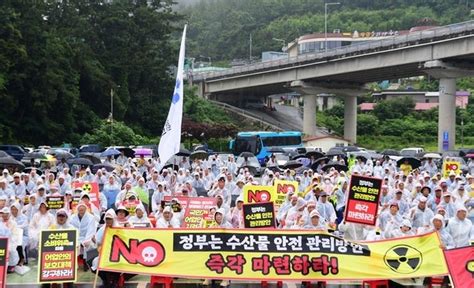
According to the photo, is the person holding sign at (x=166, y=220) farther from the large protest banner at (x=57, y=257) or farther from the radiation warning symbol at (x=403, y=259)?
the radiation warning symbol at (x=403, y=259)

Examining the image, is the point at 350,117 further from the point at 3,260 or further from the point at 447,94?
the point at 3,260

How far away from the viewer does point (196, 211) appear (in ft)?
47.8

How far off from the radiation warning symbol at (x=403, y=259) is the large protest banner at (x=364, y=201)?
2.18 meters

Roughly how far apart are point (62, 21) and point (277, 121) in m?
29.0

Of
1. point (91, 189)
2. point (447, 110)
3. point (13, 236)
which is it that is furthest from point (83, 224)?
point (447, 110)

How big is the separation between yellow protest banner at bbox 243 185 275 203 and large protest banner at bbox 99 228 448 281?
5.34m

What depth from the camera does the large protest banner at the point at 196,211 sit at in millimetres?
14281

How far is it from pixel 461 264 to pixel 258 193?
6544mm

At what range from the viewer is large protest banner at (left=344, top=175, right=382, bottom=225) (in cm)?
1241

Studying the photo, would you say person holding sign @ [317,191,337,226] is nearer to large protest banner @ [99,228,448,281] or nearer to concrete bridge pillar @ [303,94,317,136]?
large protest banner @ [99,228,448,281]

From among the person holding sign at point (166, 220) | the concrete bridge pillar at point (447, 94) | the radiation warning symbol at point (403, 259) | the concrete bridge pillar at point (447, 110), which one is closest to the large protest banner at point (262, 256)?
the radiation warning symbol at point (403, 259)

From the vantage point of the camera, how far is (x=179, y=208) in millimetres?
15031

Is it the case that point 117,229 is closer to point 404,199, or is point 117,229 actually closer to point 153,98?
point 404,199

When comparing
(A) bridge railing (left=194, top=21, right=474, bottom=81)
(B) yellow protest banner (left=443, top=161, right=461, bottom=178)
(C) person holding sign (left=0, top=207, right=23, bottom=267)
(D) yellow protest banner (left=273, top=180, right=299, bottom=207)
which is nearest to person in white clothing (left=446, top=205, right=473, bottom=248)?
(D) yellow protest banner (left=273, top=180, right=299, bottom=207)
